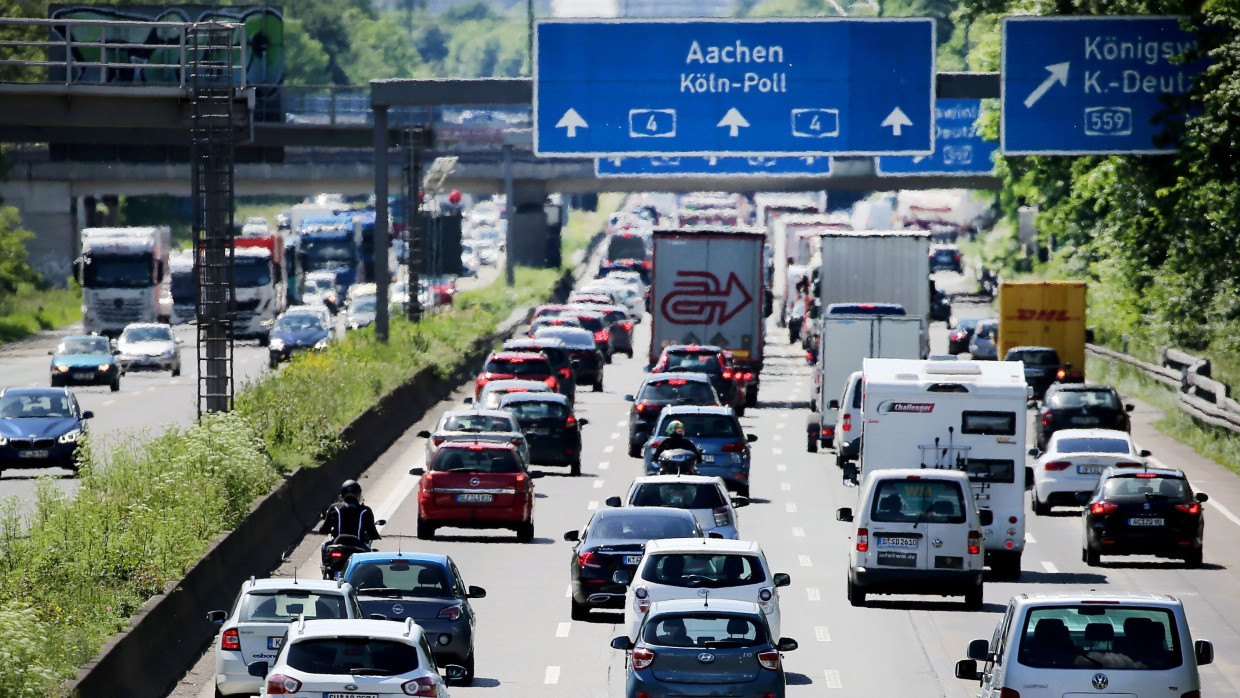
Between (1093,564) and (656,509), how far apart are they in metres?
7.90

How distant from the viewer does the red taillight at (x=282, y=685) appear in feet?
49.2

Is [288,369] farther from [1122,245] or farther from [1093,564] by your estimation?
[1122,245]

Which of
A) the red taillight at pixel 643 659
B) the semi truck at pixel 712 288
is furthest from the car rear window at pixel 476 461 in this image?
the semi truck at pixel 712 288

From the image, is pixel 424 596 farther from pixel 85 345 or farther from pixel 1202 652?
pixel 85 345

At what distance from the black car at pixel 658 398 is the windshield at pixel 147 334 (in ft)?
83.4

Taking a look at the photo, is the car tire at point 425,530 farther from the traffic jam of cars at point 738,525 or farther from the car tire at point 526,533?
the car tire at point 526,533

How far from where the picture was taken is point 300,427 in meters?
35.4

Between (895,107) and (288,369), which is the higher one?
(895,107)

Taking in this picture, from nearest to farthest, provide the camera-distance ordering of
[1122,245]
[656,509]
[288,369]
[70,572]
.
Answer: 1. [70,572]
2. [656,509]
3. [288,369]
4. [1122,245]

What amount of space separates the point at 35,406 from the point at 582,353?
20.3m

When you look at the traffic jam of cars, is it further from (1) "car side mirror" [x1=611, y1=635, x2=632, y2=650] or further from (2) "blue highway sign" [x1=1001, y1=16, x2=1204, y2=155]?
(2) "blue highway sign" [x1=1001, y1=16, x2=1204, y2=155]

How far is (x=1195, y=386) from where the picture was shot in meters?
47.8

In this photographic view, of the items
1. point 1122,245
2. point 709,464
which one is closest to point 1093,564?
point 709,464

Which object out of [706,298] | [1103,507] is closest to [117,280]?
[706,298]
